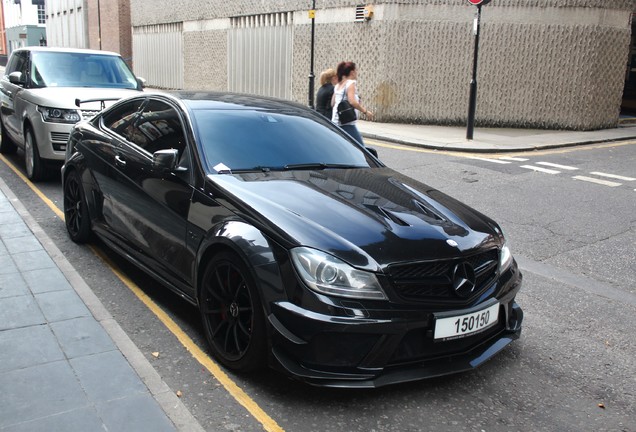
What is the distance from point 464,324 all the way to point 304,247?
0.97m

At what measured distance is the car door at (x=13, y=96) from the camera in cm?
958

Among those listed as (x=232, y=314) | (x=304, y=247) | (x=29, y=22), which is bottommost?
(x=232, y=314)

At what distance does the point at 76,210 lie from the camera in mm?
6160

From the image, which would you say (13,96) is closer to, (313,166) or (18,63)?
(18,63)

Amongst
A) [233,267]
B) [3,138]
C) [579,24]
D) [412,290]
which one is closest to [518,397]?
[412,290]

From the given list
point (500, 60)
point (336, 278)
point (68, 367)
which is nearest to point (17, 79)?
point (68, 367)

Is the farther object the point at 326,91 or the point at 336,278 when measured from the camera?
the point at 326,91

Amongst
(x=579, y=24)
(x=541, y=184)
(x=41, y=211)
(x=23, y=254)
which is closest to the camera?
(x=23, y=254)

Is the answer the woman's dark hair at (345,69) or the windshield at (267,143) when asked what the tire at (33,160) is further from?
the windshield at (267,143)

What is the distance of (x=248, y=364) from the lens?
3.58 meters

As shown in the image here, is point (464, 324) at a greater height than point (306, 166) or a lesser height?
lesser

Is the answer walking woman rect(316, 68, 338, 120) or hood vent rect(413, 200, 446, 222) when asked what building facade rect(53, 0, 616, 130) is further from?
hood vent rect(413, 200, 446, 222)

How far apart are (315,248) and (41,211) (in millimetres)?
5239

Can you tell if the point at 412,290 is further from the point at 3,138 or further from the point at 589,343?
the point at 3,138
